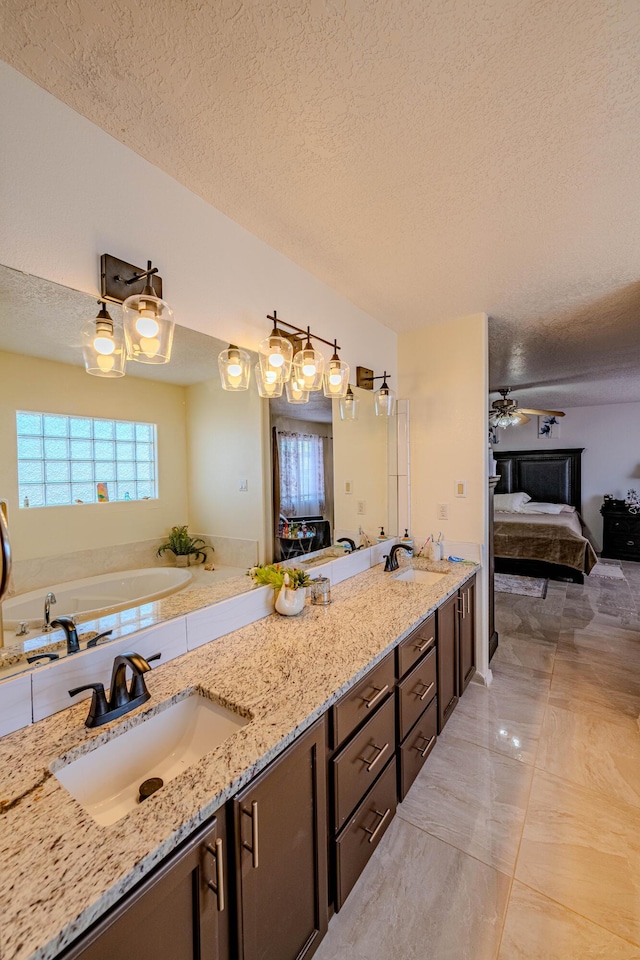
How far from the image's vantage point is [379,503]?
2799 millimetres

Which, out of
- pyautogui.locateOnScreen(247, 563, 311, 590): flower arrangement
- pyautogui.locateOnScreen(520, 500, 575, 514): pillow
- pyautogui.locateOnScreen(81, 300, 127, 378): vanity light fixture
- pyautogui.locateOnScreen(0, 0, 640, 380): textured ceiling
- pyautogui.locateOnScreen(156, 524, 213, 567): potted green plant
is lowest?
pyautogui.locateOnScreen(520, 500, 575, 514): pillow

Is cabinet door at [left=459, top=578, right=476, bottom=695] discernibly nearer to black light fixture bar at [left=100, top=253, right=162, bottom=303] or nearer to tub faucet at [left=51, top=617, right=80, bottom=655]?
tub faucet at [left=51, top=617, right=80, bottom=655]

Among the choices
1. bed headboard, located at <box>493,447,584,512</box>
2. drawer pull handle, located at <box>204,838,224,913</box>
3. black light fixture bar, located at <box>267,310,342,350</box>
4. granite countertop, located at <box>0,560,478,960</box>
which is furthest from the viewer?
bed headboard, located at <box>493,447,584,512</box>

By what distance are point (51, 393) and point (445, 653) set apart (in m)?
2.14

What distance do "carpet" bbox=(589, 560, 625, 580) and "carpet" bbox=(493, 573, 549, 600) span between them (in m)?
0.83

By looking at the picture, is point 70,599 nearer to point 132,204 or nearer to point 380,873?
point 132,204

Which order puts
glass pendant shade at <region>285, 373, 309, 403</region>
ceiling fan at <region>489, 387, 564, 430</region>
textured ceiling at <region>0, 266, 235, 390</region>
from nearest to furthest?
textured ceiling at <region>0, 266, 235, 390</region> < glass pendant shade at <region>285, 373, 309, 403</region> < ceiling fan at <region>489, 387, 564, 430</region>

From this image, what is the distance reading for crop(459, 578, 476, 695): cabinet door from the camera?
236 centimetres

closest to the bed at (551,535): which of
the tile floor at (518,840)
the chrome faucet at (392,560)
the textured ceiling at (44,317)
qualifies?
the tile floor at (518,840)

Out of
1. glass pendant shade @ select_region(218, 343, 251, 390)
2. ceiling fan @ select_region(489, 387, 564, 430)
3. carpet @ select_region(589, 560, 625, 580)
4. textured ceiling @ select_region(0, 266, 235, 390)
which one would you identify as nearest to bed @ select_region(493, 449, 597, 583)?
carpet @ select_region(589, 560, 625, 580)

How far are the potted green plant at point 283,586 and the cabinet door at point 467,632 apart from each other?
110 centimetres

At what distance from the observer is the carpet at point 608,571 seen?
5.15 metres

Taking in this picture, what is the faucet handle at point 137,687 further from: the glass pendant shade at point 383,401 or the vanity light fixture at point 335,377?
the glass pendant shade at point 383,401

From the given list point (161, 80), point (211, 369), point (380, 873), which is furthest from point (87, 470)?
point (380, 873)
